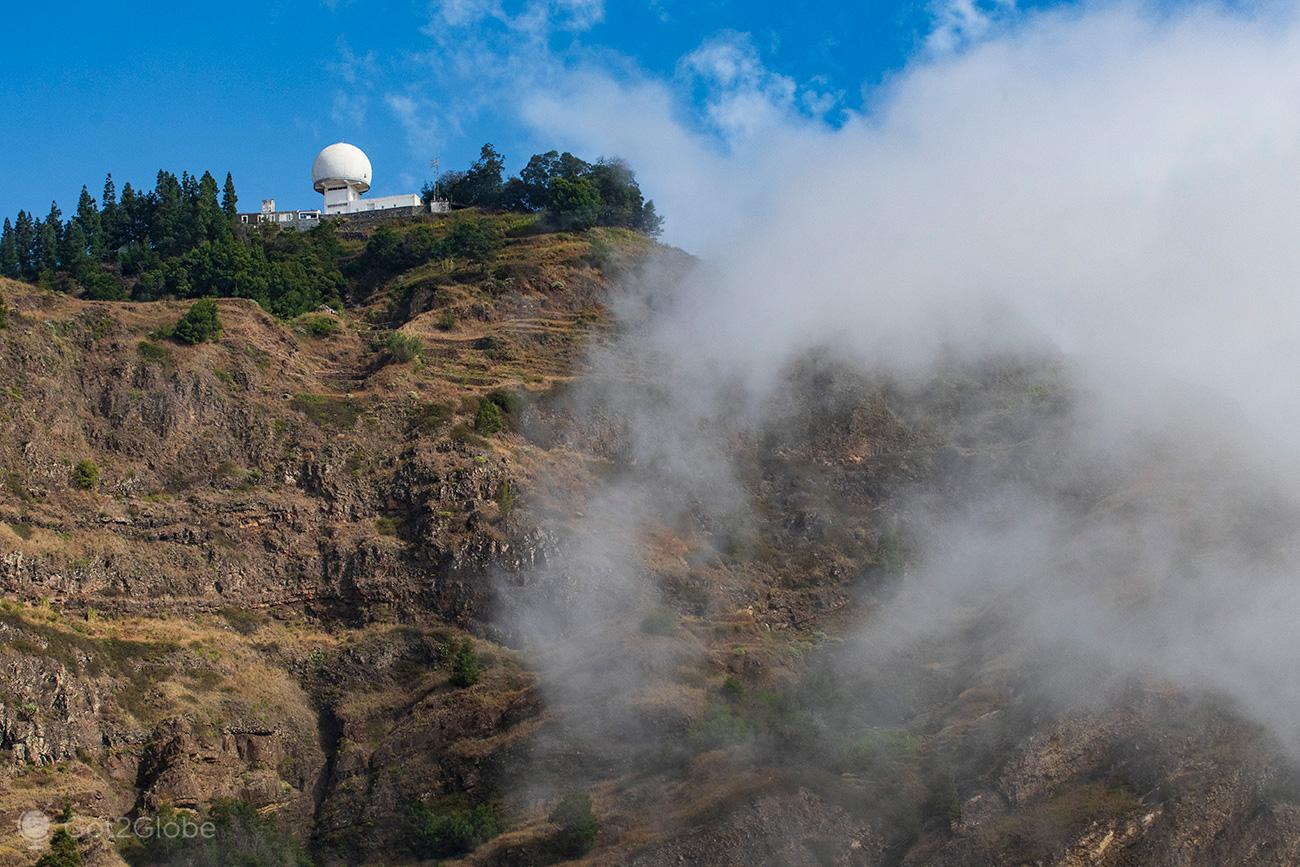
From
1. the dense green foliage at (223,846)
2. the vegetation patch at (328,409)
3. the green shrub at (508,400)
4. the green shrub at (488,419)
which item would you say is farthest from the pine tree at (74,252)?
the dense green foliage at (223,846)

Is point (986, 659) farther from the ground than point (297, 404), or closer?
closer

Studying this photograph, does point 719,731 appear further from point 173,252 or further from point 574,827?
point 173,252

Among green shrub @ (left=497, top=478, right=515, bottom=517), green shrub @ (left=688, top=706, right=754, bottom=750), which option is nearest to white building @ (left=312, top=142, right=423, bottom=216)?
green shrub @ (left=497, top=478, right=515, bottom=517)

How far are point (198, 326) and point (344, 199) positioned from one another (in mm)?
42731

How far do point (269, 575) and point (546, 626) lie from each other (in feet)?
45.7

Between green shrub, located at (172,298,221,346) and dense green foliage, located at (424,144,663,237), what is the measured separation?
3517cm

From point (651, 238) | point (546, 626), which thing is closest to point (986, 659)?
point (546, 626)

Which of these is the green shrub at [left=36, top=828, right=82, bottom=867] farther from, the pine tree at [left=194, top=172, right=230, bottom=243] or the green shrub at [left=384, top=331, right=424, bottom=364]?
the pine tree at [left=194, top=172, right=230, bottom=243]

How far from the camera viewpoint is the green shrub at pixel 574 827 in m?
63.2

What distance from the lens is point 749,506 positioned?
90688 millimetres

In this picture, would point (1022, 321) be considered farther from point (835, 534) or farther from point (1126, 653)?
point (1126, 653)

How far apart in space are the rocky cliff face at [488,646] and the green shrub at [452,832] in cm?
15

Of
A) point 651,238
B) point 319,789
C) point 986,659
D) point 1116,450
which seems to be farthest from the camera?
point 651,238

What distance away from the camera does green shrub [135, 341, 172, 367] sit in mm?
83938
